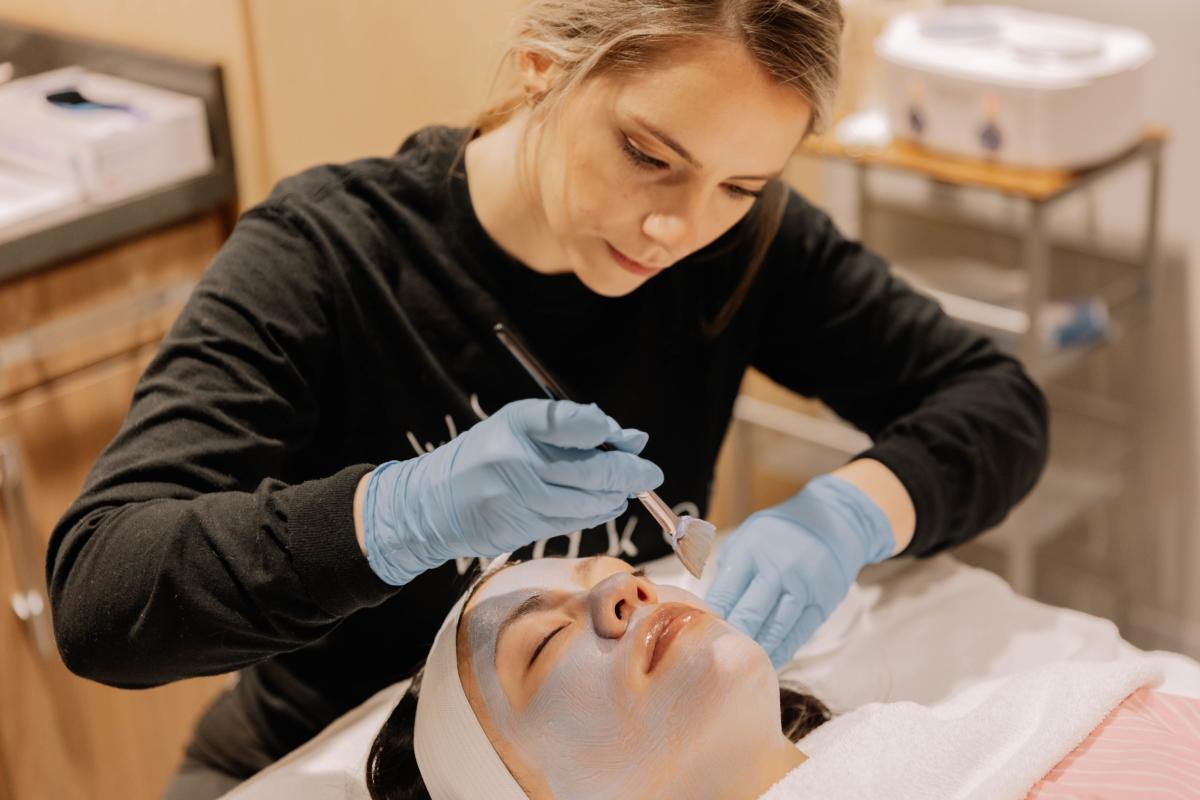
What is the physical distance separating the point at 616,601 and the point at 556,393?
7.4 inches

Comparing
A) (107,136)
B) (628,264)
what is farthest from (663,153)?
(107,136)

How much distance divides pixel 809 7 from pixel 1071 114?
36.9 inches

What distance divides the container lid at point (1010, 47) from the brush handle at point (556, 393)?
1.03 meters

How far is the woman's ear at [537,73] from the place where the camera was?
124 cm

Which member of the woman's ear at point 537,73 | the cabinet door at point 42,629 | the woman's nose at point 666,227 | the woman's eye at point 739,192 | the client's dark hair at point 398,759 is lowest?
the cabinet door at point 42,629

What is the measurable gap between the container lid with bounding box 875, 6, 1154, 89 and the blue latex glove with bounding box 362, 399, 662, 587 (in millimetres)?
1219

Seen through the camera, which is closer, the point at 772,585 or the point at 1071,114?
the point at 772,585

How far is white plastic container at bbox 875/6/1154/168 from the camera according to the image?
77.9 inches

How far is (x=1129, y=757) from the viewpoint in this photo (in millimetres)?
1146

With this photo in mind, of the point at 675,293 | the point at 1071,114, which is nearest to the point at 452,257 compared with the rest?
the point at 675,293

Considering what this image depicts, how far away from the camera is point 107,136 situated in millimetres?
1836

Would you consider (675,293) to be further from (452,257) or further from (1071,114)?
(1071,114)

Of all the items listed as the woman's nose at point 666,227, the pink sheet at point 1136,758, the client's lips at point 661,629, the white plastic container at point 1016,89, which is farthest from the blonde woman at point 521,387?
the white plastic container at point 1016,89

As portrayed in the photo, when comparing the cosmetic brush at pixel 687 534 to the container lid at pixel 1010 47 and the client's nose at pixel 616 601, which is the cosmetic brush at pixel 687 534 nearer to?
the client's nose at pixel 616 601
